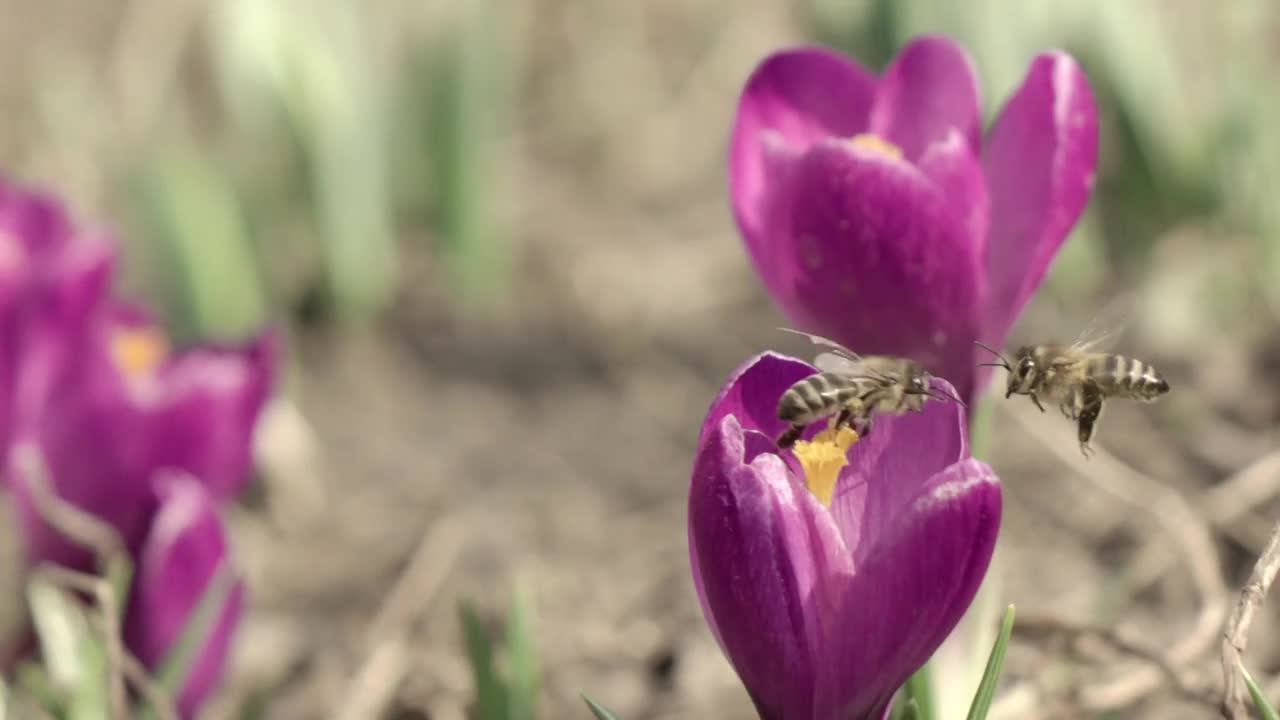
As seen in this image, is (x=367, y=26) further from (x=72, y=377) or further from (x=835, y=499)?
(x=835, y=499)

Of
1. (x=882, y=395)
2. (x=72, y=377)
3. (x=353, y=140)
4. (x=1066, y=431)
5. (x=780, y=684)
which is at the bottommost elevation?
(x=1066, y=431)

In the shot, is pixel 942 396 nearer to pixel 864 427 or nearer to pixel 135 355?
pixel 864 427

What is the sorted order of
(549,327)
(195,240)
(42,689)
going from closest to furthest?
(42,689)
(195,240)
(549,327)

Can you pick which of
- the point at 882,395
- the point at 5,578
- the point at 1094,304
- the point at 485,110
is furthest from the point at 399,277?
the point at 882,395

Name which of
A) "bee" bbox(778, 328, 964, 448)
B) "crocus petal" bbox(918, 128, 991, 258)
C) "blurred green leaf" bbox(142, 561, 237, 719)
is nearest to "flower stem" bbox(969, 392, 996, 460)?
"crocus petal" bbox(918, 128, 991, 258)

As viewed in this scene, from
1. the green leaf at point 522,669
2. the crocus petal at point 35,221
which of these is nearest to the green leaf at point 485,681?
the green leaf at point 522,669

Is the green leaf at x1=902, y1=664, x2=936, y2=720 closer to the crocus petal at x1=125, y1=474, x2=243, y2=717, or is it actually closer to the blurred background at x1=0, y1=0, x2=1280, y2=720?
the blurred background at x1=0, y1=0, x2=1280, y2=720

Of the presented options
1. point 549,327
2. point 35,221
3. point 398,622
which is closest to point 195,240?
point 549,327
